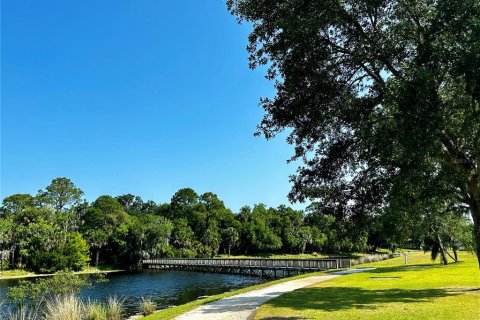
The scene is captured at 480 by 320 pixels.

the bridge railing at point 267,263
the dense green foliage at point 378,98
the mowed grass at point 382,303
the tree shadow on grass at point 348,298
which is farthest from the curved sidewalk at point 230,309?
the bridge railing at point 267,263

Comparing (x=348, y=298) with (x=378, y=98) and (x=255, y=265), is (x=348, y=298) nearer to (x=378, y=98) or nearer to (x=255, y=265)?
(x=378, y=98)

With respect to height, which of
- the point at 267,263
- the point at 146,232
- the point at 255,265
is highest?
the point at 146,232

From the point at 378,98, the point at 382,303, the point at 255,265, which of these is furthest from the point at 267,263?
the point at 378,98

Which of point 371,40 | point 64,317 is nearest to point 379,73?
point 371,40

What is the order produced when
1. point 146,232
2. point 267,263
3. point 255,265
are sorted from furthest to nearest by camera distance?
point 146,232
point 255,265
point 267,263

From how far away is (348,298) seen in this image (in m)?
15.7

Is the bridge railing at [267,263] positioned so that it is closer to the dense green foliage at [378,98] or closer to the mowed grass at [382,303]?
the mowed grass at [382,303]

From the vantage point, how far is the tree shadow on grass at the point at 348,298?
541 inches

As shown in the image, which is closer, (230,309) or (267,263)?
(230,309)

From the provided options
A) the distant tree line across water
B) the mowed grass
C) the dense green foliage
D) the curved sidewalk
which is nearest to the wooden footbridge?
the distant tree line across water

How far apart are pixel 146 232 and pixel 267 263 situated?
3544 centimetres

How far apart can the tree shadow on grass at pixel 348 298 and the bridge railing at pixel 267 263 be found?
2179cm

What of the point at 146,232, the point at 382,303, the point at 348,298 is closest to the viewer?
the point at 382,303

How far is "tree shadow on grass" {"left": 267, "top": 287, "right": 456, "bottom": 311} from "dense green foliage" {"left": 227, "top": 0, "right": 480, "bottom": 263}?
10.7 feet
